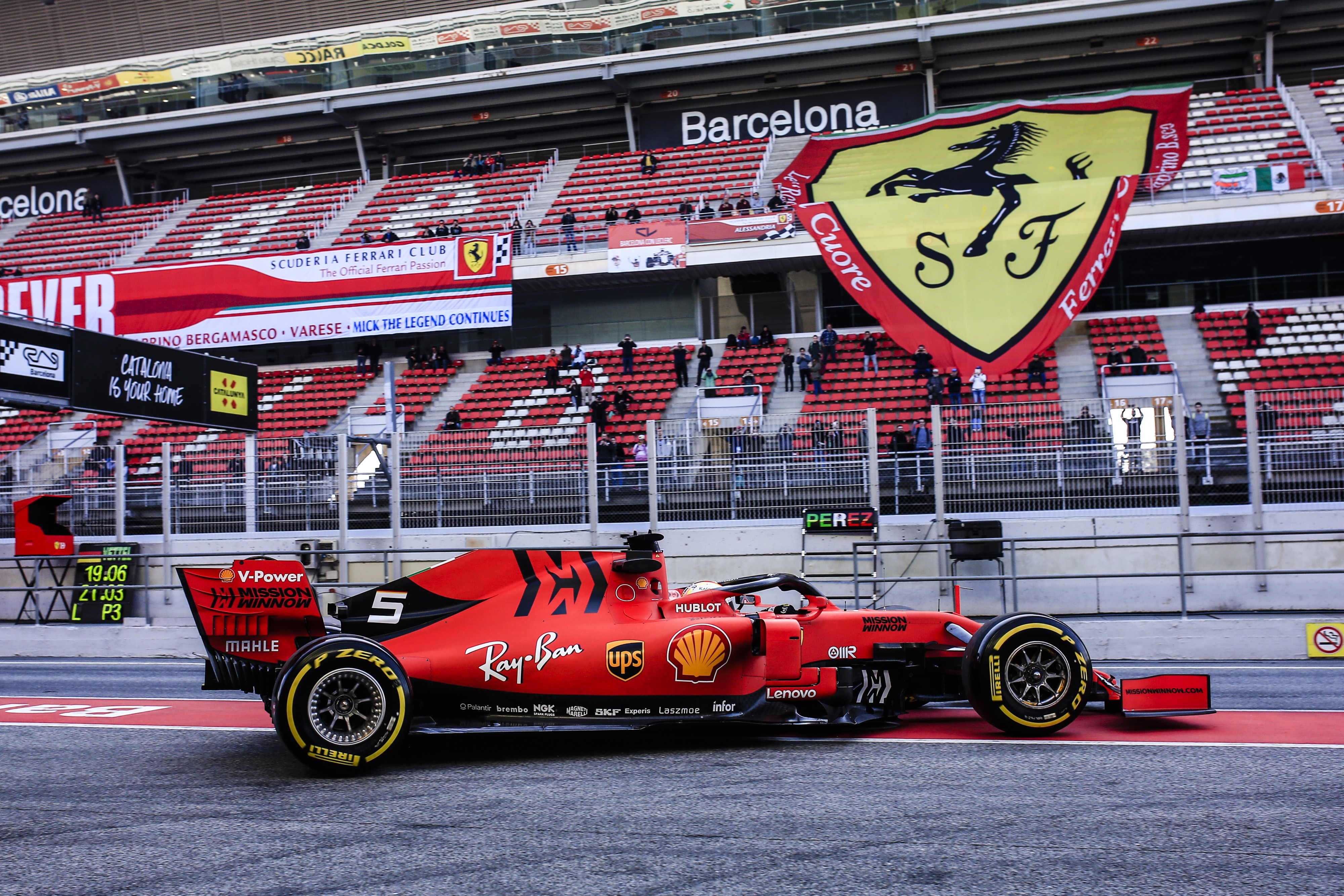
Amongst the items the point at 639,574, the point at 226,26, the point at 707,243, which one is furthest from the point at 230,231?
the point at 639,574

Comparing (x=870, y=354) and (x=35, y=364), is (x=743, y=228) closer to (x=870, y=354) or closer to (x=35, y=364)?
(x=870, y=354)

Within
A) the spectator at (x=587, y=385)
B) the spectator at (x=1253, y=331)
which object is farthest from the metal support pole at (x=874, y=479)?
the spectator at (x=1253, y=331)

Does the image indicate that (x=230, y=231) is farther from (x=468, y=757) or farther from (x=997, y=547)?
(x=468, y=757)

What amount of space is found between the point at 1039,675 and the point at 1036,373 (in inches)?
639

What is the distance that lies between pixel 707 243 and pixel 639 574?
21.5 meters

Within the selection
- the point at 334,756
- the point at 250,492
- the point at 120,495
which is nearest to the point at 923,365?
the point at 250,492

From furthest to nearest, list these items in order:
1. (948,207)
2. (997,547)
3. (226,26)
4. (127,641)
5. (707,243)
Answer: (226,26), (707,243), (948,207), (127,641), (997,547)

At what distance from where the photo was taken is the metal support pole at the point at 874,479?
524 inches

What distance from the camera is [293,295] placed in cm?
2891

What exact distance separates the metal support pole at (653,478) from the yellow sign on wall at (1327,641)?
7.37 m

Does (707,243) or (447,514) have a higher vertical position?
(707,243)

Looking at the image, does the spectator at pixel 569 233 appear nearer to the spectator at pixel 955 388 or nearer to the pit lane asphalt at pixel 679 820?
the spectator at pixel 955 388

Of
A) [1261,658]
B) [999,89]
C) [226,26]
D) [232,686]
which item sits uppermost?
[226,26]

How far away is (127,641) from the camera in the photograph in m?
14.1
